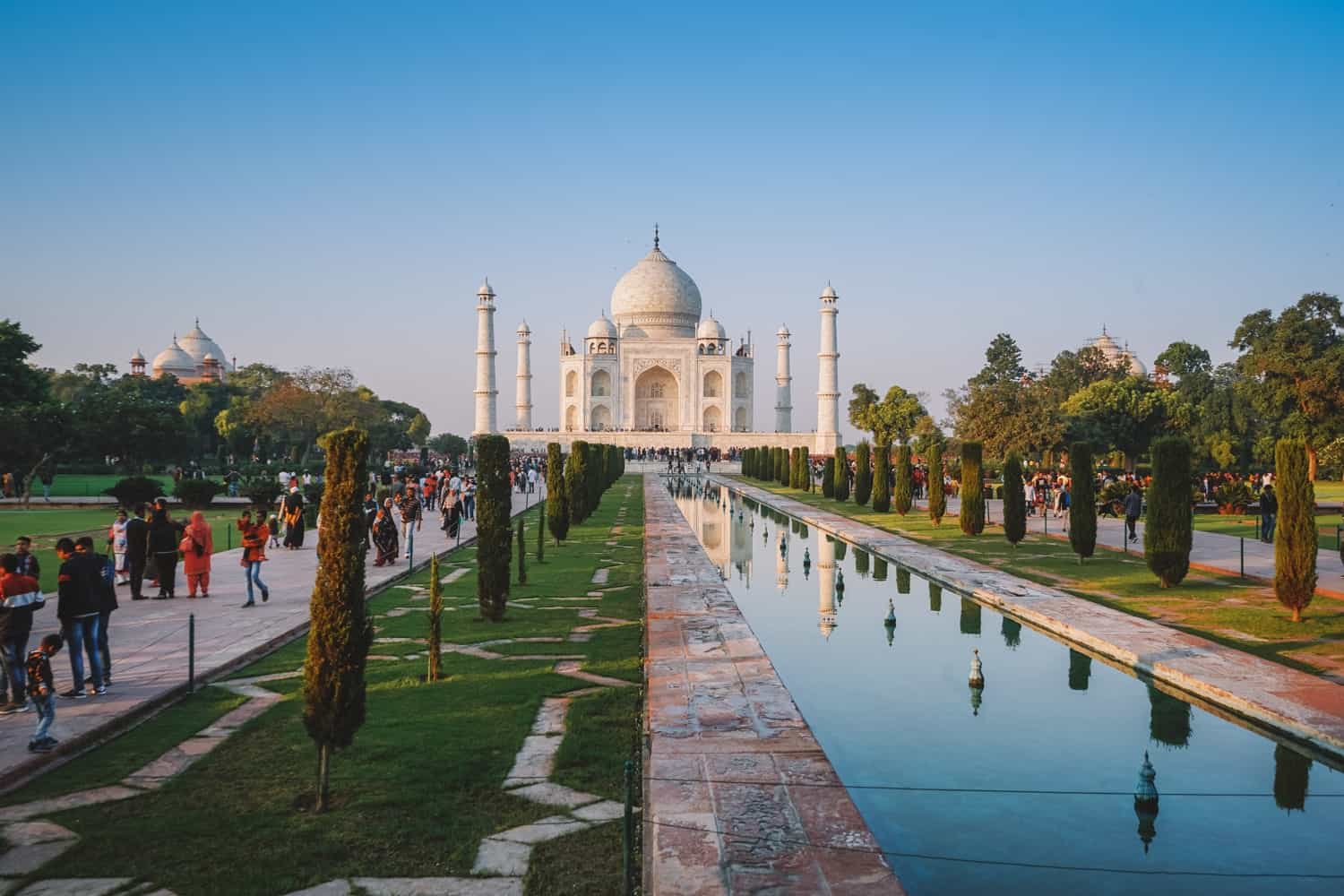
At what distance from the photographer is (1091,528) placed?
1136cm

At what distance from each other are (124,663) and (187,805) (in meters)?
2.77

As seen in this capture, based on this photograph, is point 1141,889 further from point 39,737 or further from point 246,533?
point 246,533

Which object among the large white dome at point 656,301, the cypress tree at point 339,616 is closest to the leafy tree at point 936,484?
the cypress tree at point 339,616

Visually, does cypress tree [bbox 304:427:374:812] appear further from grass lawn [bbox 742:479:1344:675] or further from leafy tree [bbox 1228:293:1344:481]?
leafy tree [bbox 1228:293:1344:481]

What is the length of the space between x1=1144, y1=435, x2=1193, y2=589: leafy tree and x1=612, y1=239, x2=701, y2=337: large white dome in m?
46.6

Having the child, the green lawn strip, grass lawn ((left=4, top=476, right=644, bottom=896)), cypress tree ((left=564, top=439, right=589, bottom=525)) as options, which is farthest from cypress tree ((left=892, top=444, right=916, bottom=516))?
the child

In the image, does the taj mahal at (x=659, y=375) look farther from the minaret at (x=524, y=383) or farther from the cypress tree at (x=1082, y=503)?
the cypress tree at (x=1082, y=503)

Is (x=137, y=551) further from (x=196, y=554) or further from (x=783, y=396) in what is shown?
(x=783, y=396)

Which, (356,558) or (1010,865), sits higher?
(356,558)

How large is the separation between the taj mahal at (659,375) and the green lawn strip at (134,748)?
43008 mm

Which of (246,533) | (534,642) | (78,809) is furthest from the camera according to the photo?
(246,533)

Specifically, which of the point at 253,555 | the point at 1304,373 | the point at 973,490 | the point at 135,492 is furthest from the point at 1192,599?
the point at 1304,373

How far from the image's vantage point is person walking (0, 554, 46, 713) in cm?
511

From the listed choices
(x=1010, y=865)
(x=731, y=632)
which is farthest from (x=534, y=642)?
(x=1010, y=865)
